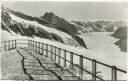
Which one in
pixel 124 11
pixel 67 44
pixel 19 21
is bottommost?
pixel 67 44

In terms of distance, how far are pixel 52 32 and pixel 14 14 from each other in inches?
711

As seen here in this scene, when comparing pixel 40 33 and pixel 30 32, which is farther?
pixel 40 33

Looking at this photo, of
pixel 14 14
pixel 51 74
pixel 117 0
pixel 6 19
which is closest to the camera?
pixel 117 0

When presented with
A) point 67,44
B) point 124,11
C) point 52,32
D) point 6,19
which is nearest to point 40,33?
point 52,32

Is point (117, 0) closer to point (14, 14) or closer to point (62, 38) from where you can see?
point (14, 14)

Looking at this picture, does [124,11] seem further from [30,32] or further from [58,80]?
[30,32]

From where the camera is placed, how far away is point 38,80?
1016 centimetres

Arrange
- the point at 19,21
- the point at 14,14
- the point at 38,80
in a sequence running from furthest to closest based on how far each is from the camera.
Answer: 1. the point at 19,21
2. the point at 14,14
3. the point at 38,80

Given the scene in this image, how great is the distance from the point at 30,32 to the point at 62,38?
47.1 ft

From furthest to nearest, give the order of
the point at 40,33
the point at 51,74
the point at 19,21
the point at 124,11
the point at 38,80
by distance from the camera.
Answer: the point at 40,33
the point at 19,21
the point at 124,11
the point at 51,74
the point at 38,80

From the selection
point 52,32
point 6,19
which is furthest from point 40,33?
point 6,19

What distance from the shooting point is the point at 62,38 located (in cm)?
9400

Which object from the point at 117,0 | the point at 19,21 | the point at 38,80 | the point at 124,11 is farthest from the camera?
the point at 19,21

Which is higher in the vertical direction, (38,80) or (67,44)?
(38,80)
